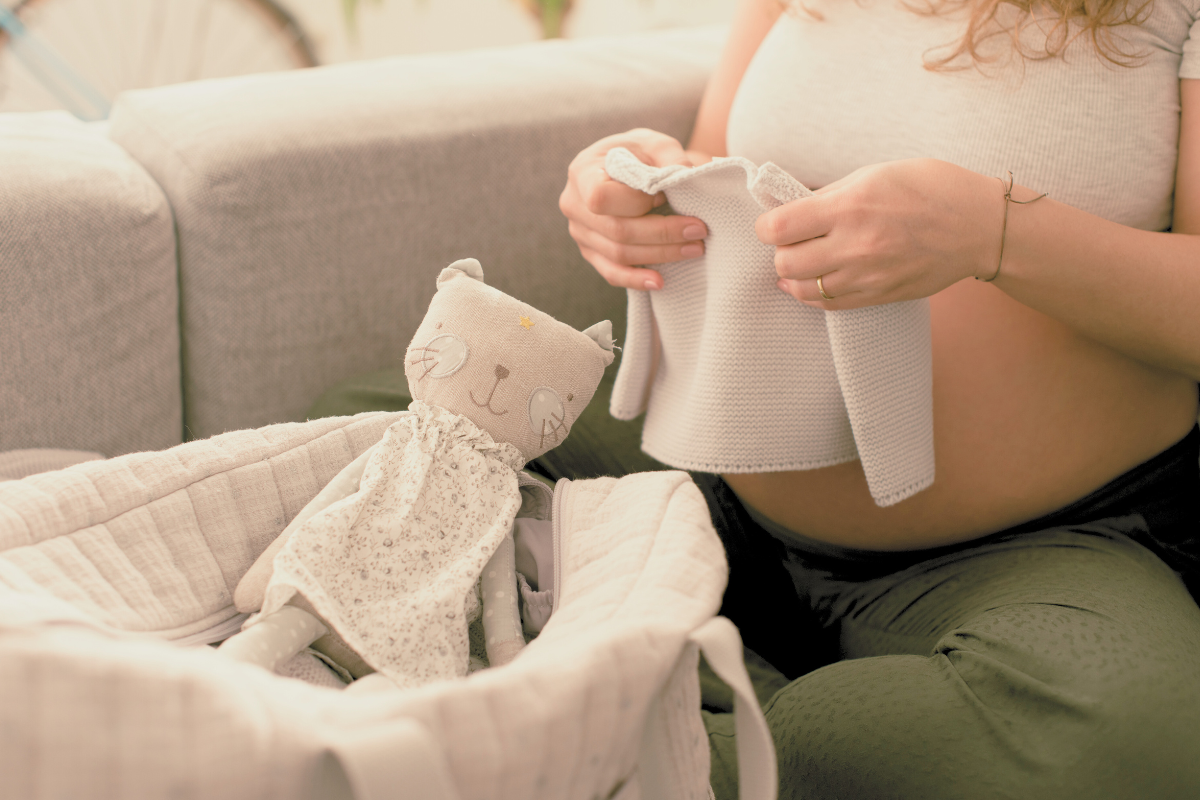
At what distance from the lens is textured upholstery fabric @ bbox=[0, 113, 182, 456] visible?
764 millimetres

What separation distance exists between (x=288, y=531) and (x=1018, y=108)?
2.31ft

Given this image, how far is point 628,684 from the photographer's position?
0.36 meters

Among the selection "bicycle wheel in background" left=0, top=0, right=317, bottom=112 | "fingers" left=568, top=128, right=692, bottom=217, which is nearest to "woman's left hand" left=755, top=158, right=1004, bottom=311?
"fingers" left=568, top=128, right=692, bottom=217

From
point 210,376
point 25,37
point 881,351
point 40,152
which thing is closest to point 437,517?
point 881,351

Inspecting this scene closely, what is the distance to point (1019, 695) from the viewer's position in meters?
0.53

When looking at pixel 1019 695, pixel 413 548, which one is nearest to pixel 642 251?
pixel 413 548

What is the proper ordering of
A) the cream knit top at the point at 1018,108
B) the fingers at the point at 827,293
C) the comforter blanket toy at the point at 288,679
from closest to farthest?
the comforter blanket toy at the point at 288,679, the fingers at the point at 827,293, the cream knit top at the point at 1018,108

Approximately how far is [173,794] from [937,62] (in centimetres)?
80

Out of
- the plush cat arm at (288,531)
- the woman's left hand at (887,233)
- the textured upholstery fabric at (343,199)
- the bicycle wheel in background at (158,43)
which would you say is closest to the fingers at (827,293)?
the woman's left hand at (887,233)

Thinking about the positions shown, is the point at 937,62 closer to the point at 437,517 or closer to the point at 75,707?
the point at 437,517

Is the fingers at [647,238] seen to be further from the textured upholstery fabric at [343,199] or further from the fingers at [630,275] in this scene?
the textured upholstery fabric at [343,199]

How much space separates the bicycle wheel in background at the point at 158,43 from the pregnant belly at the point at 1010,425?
2250 mm

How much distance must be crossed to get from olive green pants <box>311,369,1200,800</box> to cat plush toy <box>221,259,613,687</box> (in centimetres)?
24

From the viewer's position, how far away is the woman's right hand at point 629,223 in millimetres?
675
